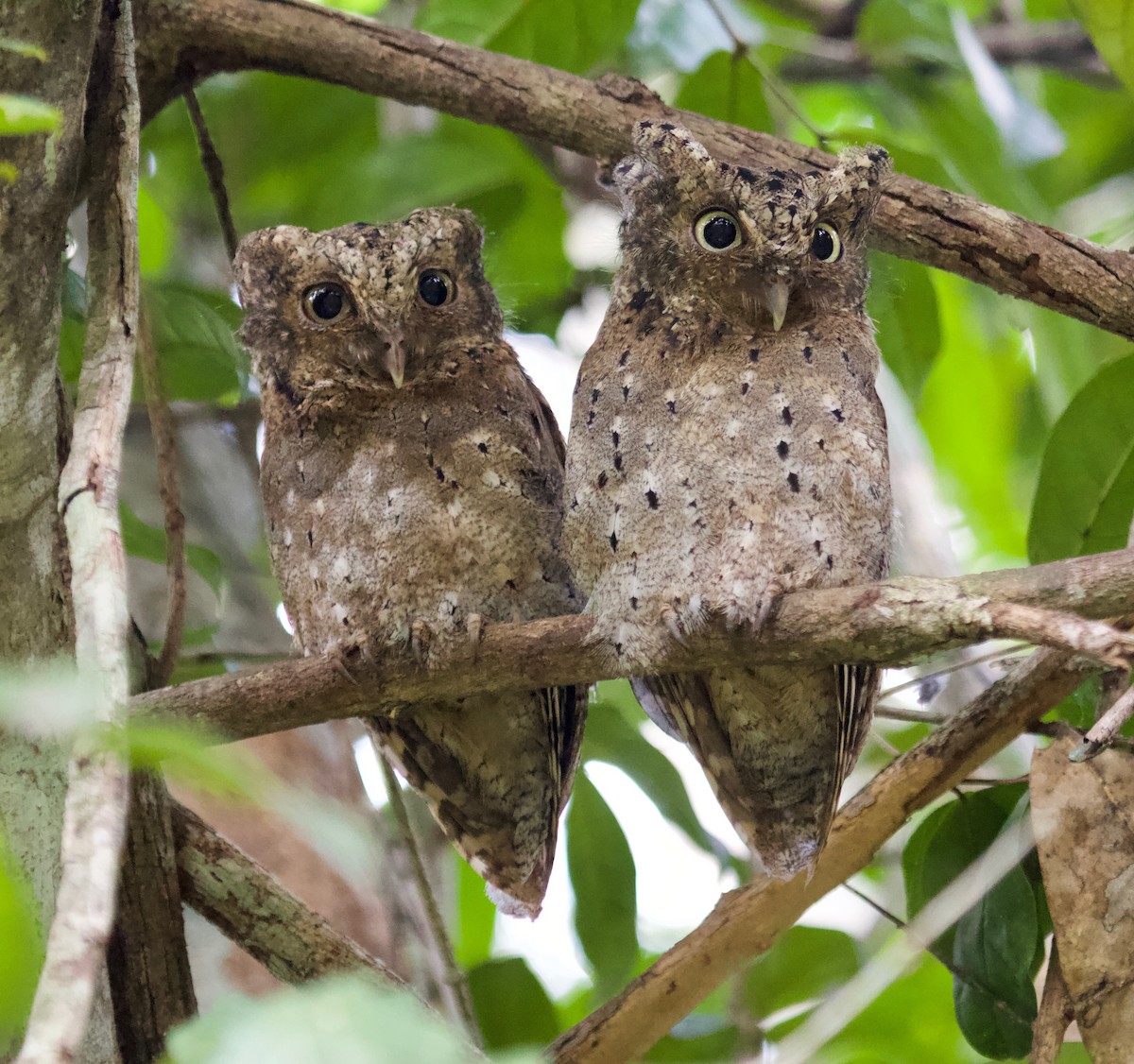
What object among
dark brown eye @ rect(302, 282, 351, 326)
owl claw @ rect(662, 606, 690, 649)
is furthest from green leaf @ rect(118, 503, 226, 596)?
owl claw @ rect(662, 606, 690, 649)

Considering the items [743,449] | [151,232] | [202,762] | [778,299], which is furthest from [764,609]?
[151,232]

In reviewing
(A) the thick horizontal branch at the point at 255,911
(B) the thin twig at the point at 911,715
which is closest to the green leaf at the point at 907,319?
(B) the thin twig at the point at 911,715

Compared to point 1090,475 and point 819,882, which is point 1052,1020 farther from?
point 1090,475

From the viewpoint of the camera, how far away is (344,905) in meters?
2.97

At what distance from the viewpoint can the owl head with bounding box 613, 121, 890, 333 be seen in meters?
2.02

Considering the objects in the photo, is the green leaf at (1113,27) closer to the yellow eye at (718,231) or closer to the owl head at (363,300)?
the yellow eye at (718,231)

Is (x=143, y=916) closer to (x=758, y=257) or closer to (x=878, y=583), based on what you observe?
(x=878, y=583)

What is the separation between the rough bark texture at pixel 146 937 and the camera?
2.03 meters

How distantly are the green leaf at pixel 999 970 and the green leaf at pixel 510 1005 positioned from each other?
2.44 feet

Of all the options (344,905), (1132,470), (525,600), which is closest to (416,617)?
(525,600)

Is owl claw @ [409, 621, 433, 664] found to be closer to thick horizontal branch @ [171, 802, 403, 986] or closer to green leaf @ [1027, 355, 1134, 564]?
A: thick horizontal branch @ [171, 802, 403, 986]

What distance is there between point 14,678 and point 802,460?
1523mm

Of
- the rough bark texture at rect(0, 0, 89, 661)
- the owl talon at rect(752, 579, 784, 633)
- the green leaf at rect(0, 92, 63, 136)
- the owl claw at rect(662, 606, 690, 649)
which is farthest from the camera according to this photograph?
the owl claw at rect(662, 606, 690, 649)

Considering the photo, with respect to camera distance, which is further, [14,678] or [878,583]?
[878,583]
